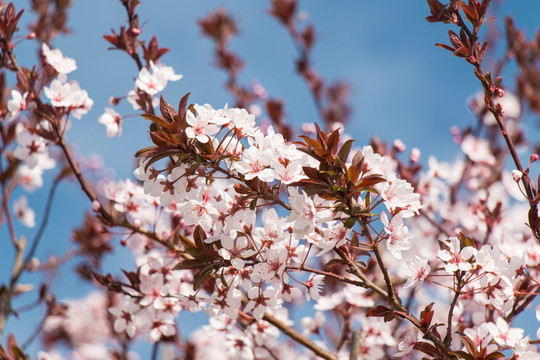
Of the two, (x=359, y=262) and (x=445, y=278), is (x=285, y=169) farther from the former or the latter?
(x=445, y=278)

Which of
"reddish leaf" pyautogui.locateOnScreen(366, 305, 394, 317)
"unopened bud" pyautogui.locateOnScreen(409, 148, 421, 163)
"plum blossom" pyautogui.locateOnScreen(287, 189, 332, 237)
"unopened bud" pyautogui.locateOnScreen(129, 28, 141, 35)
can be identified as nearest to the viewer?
"plum blossom" pyautogui.locateOnScreen(287, 189, 332, 237)

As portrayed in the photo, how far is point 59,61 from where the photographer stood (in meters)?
2.28

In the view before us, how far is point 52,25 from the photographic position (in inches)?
165

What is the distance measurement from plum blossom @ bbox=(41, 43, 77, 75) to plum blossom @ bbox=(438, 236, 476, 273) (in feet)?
5.93

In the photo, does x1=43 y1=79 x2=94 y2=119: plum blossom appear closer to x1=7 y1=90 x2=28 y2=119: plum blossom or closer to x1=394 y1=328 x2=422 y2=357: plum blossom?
x1=7 y1=90 x2=28 y2=119: plum blossom

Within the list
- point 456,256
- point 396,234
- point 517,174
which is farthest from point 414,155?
point 396,234

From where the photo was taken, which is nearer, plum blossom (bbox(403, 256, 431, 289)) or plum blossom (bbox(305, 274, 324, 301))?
plum blossom (bbox(403, 256, 431, 289))

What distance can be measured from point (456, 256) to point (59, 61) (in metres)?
1.89

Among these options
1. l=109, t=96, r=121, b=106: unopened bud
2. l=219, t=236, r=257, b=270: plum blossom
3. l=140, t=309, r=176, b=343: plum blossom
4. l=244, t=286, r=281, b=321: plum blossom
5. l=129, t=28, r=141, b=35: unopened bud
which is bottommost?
l=244, t=286, r=281, b=321: plum blossom

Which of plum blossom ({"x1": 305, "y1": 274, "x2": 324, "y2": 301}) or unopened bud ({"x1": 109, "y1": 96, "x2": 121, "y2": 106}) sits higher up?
unopened bud ({"x1": 109, "y1": 96, "x2": 121, "y2": 106})

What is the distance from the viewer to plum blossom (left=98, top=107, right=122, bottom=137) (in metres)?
2.34

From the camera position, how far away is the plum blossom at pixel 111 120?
92.0 inches

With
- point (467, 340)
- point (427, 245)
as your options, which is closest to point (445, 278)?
point (467, 340)

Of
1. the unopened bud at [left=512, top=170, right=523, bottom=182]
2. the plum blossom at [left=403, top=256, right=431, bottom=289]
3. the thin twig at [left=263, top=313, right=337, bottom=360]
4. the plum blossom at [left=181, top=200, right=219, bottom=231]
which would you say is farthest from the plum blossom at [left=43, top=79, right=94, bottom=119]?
the unopened bud at [left=512, top=170, right=523, bottom=182]
